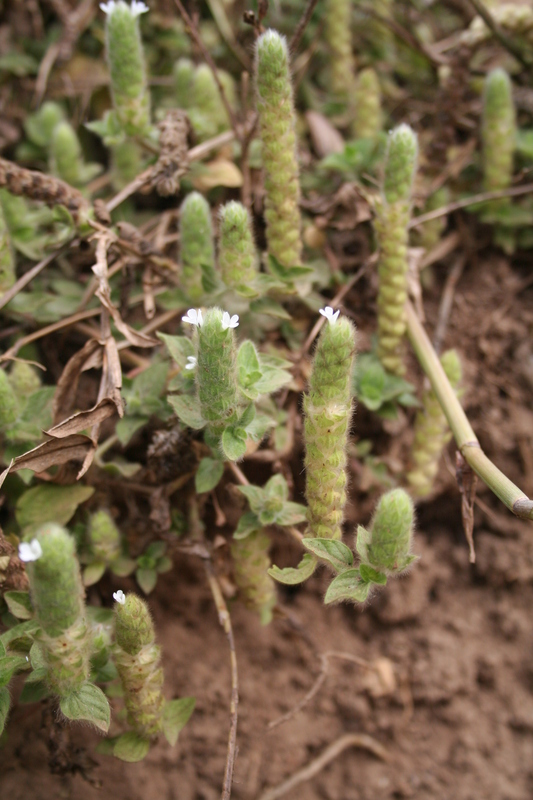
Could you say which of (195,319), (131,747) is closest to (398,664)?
(131,747)

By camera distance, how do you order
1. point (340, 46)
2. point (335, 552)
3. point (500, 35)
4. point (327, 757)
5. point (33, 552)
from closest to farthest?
point (33, 552) → point (335, 552) → point (327, 757) → point (500, 35) → point (340, 46)

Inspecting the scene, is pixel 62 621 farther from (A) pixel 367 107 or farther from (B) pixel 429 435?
(A) pixel 367 107

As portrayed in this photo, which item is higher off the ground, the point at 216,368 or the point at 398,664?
the point at 216,368

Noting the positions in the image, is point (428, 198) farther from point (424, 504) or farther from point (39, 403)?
point (39, 403)

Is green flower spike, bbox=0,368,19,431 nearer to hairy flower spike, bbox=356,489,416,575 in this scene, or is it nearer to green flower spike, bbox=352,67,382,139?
hairy flower spike, bbox=356,489,416,575

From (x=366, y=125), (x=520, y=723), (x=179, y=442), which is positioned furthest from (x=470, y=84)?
(x=520, y=723)
